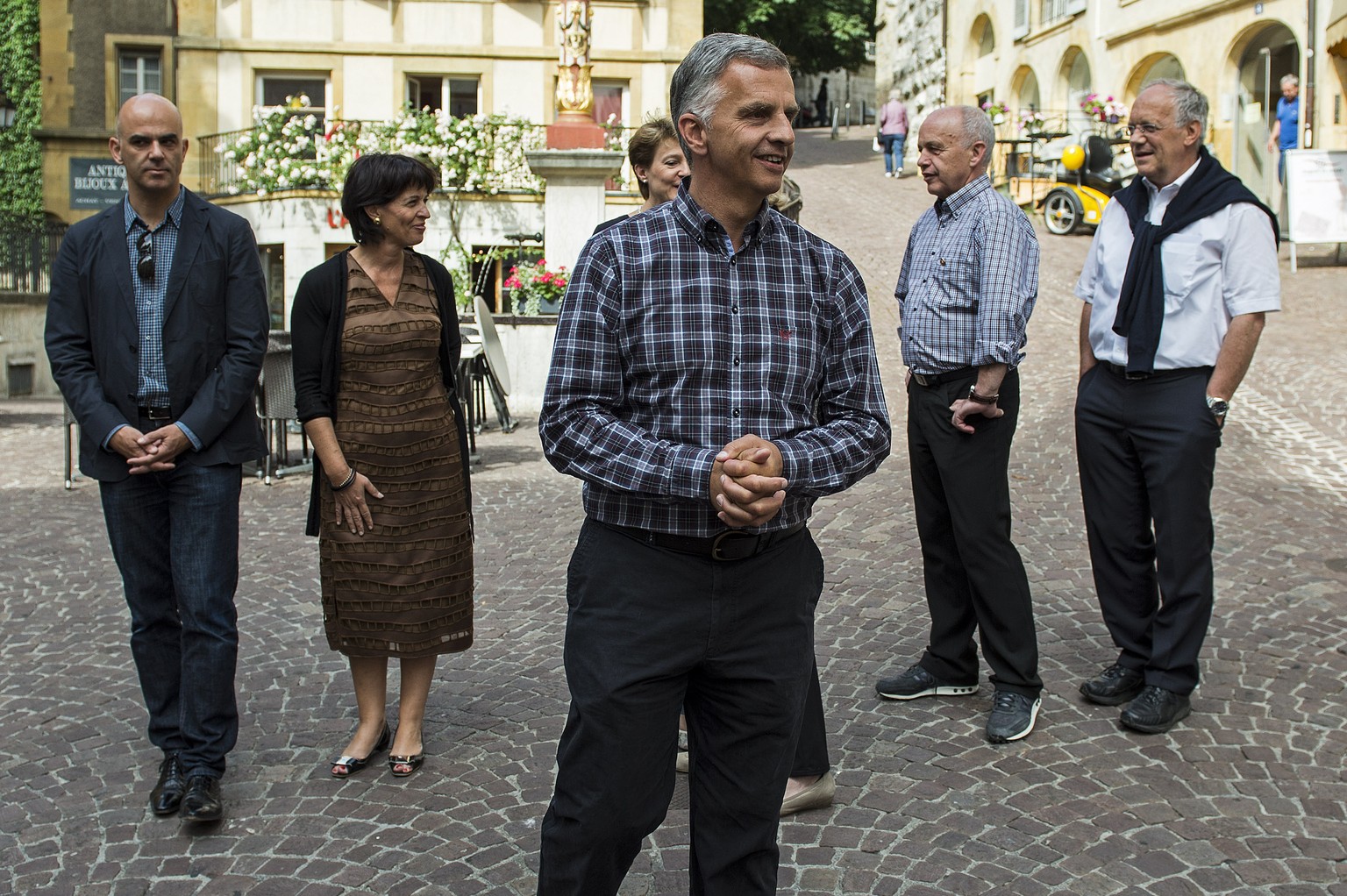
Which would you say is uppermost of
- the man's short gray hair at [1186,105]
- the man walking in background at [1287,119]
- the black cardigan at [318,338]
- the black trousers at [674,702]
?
the man walking in background at [1287,119]

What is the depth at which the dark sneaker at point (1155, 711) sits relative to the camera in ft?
15.8

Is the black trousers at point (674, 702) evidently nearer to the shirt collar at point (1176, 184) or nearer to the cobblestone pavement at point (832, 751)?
the cobblestone pavement at point (832, 751)

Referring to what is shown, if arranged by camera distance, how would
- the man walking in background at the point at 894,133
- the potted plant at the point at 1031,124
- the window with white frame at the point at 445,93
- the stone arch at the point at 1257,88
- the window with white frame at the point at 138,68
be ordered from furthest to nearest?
the man walking in background at the point at 894,133 < the window with white frame at the point at 138,68 < the window with white frame at the point at 445,93 < the potted plant at the point at 1031,124 < the stone arch at the point at 1257,88

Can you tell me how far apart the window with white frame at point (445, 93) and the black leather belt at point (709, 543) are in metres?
26.2

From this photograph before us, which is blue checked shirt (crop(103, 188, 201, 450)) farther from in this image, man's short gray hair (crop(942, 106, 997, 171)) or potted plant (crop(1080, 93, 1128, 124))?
potted plant (crop(1080, 93, 1128, 124))

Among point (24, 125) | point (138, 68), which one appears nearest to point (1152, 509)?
point (138, 68)

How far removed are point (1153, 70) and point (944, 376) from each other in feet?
82.6

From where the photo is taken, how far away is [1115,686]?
514cm

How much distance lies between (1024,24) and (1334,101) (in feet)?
42.7

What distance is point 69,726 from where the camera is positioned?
5.01 meters

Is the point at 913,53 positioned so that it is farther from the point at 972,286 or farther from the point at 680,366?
the point at 680,366

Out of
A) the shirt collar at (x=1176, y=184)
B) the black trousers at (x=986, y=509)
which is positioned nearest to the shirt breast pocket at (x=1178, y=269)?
the shirt collar at (x=1176, y=184)

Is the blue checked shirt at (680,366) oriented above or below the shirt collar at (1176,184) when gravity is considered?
below

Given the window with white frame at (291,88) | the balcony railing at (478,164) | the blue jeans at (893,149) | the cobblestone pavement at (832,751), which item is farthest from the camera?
the blue jeans at (893,149)
